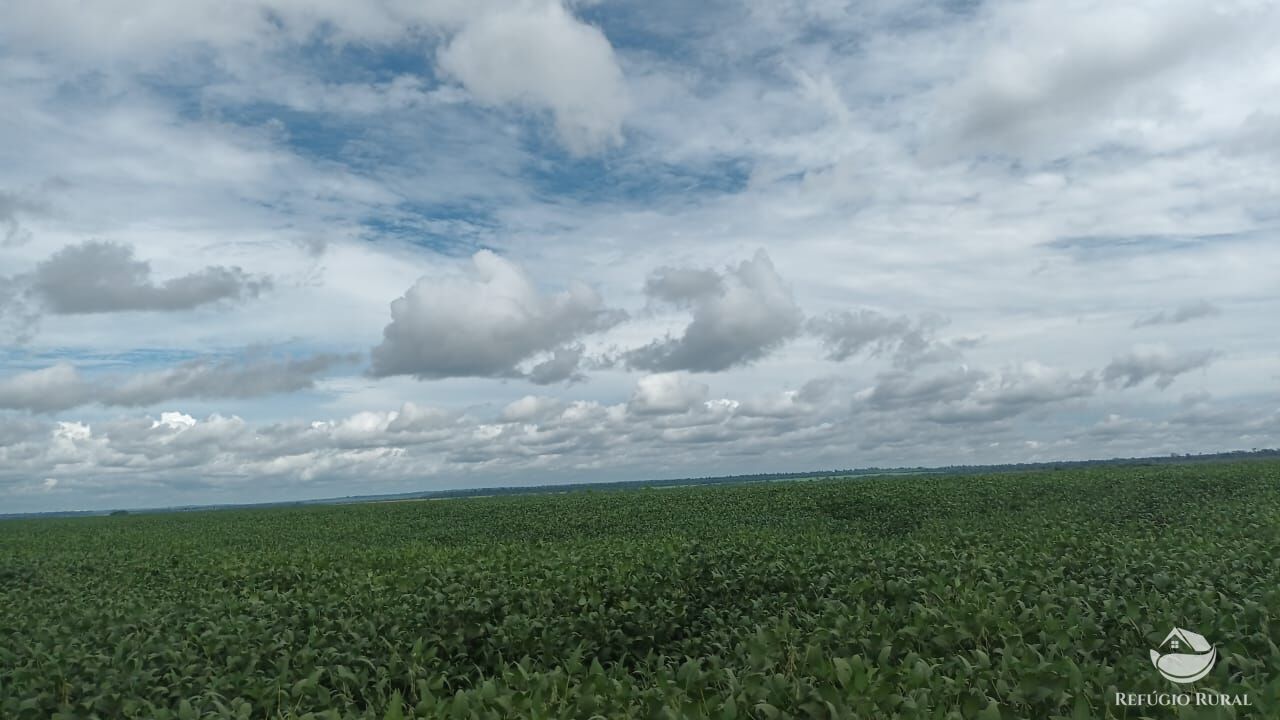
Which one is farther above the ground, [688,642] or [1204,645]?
[1204,645]

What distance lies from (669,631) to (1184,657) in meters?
6.89

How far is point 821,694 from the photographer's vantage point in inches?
206

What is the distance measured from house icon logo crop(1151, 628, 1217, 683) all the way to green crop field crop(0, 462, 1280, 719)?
0.18m

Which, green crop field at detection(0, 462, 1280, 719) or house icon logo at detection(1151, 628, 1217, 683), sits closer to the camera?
green crop field at detection(0, 462, 1280, 719)

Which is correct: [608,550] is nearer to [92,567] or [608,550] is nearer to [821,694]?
[821,694]

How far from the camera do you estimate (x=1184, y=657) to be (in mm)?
6211

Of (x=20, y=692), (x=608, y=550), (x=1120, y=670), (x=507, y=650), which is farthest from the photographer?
(x=608, y=550)

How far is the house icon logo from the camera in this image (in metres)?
5.95

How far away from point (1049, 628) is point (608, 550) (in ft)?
38.1

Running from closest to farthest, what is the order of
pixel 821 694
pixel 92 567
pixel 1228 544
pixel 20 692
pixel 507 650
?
pixel 821 694
pixel 20 692
pixel 507 650
pixel 1228 544
pixel 92 567

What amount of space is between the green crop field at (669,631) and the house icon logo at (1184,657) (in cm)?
18

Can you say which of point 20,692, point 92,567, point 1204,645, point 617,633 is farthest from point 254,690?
point 92,567

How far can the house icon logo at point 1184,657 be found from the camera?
595 cm

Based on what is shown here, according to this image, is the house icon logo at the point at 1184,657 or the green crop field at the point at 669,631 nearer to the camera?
the green crop field at the point at 669,631
